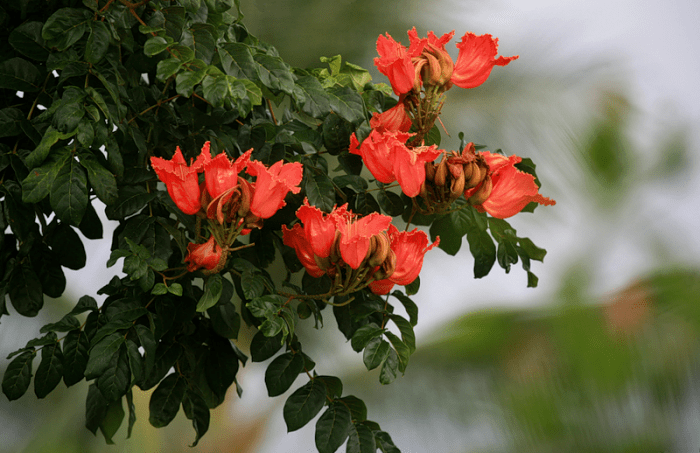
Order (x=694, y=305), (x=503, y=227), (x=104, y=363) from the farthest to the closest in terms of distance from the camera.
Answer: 1. (x=694, y=305)
2. (x=503, y=227)
3. (x=104, y=363)

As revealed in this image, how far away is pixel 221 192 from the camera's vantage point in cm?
65

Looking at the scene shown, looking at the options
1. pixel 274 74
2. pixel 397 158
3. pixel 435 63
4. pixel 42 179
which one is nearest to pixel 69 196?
pixel 42 179

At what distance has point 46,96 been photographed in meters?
0.81

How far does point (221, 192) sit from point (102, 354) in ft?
0.78

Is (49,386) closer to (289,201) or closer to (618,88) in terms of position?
(289,201)

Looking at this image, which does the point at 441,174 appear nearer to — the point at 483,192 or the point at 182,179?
the point at 483,192

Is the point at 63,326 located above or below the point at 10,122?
below

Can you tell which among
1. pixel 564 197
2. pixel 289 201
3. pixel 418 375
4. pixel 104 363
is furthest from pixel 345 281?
pixel 564 197

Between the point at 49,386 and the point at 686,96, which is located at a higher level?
the point at 686,96

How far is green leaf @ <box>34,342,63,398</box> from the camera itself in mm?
766

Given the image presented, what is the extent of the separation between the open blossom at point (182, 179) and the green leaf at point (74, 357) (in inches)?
10.1

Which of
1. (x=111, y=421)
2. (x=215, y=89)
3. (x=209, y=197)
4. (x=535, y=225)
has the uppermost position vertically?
(x=535, y=225)

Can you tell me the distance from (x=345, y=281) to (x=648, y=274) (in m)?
1.32

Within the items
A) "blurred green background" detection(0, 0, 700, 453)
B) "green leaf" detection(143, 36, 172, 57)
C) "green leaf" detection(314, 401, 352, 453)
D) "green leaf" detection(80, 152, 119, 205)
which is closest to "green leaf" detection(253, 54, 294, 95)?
"green leaf" detection(143, 36, 172, 57)
